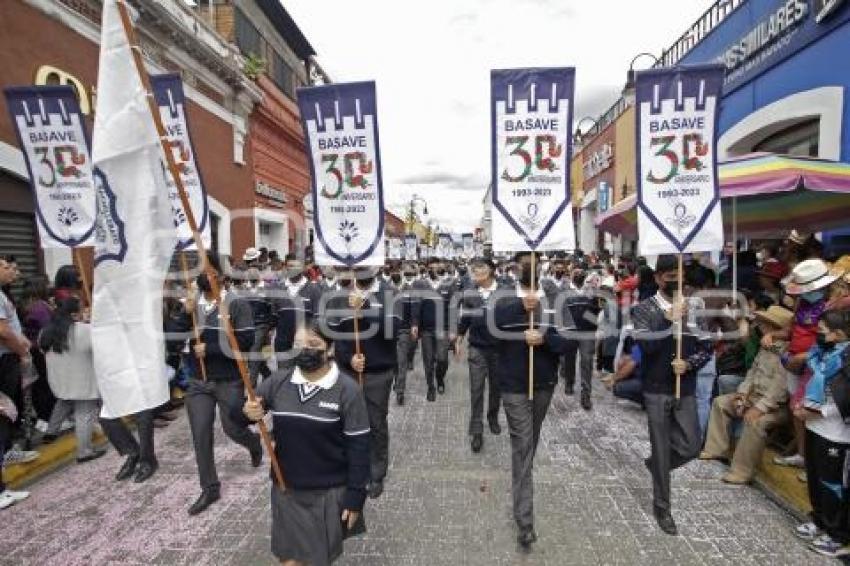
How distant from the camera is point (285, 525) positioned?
118 inches

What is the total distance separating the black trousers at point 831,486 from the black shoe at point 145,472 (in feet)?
19.4

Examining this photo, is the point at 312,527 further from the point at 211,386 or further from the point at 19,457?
the point at 19,457

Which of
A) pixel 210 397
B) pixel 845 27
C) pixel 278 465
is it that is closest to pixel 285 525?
pixel 278 465

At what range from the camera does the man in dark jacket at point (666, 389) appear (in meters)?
4.19

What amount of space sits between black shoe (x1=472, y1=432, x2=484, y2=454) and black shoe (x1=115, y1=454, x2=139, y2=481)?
3560 mm

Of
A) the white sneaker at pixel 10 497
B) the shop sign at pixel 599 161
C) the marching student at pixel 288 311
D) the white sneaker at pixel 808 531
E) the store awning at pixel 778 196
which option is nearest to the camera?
the white sneaker at pixel 808 531

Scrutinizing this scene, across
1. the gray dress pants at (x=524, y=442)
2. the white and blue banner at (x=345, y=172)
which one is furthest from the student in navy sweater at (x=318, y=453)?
the white and blue banner at (x=345, y=172)

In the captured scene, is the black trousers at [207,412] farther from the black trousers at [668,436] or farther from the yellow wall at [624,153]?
the yellow wall at [624,153]

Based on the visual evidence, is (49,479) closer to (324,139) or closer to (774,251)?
(324,139)

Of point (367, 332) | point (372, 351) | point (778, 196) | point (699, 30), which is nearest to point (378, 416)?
point (372, 351)

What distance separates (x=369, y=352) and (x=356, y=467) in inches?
78.1

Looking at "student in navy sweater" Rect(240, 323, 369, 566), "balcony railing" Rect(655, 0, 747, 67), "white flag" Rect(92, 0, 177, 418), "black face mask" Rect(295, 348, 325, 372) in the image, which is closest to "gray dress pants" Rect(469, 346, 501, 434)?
"student in navy sweater" Rect(240, 323, 369, 566)

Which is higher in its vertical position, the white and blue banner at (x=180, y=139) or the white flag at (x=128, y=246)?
the white and blue banner at (x=180, y=139)

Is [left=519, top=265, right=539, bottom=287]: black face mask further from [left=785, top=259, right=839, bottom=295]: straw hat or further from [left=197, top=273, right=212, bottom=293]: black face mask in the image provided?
[left=197, top=273, right=212, bottom=293]: black face mask
